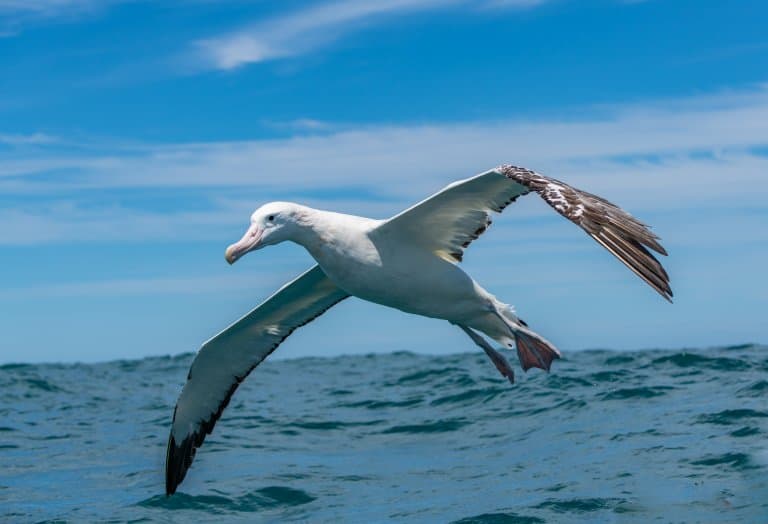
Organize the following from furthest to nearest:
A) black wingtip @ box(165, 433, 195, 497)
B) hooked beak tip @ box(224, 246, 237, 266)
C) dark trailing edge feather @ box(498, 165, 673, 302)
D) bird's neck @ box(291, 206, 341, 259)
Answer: black wingtip @ box(165, 433, 195, 497) < bird's neck @ box(291, 206, 341, 259) < hooked beak tip @ box(224, 246, 237, 266) < dark trailing edge feather @ box(498, 165, 673, 302)

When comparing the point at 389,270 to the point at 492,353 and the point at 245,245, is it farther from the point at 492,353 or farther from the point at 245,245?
the point at 492,353

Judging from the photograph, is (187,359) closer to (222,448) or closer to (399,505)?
(222,448)

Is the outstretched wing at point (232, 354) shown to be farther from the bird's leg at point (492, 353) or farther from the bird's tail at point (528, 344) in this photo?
the bird's tail at point (528, 344)

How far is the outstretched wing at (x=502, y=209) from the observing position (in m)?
7.52

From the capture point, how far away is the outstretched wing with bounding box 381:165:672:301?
24.7 ft

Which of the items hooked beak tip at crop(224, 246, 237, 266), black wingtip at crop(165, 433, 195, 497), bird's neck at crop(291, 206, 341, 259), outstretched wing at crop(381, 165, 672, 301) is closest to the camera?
outstretched wing at crop(381, 165, 672, 301)

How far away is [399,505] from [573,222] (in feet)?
19.5

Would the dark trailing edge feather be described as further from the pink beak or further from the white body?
the pink beak

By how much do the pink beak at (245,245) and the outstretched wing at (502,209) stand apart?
125 centimetres

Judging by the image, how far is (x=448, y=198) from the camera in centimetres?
932

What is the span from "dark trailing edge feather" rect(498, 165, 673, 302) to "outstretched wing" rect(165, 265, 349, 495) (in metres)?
3.32

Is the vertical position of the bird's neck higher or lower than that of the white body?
higher

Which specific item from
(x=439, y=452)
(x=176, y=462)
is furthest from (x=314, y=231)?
(x=439, y=452)

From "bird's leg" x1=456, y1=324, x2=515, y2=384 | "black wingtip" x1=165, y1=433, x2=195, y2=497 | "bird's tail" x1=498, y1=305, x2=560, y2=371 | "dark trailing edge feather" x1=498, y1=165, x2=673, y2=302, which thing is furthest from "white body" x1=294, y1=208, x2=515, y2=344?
"black wingtip" x1=165, y1=433, x2=195, y2=497
